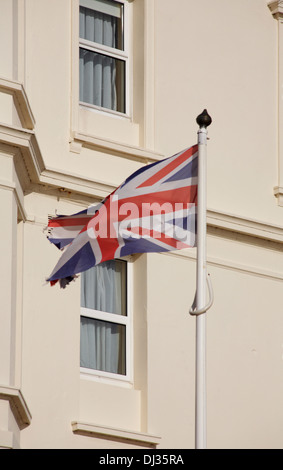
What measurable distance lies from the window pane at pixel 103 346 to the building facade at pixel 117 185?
2cm

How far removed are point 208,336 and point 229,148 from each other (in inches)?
104

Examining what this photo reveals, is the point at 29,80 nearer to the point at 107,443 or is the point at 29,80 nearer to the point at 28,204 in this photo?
the point at 28,204

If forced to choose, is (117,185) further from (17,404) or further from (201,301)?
(201,301)

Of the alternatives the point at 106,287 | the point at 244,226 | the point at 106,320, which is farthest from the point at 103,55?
the point at 106,320

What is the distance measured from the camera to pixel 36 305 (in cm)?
1830

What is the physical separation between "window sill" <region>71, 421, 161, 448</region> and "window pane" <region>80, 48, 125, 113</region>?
4.20 m

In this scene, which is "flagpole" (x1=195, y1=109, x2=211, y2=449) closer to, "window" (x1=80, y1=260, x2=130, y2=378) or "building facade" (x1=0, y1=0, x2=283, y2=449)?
"building facade" (x1=0, y1=0, x2=283, y2=449)

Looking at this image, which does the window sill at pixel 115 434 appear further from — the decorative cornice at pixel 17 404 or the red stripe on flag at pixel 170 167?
the red stripe on flag at pixel 170 167

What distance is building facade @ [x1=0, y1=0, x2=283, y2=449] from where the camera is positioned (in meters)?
18.1

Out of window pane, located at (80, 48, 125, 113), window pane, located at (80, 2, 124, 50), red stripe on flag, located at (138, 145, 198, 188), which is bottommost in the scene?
red stripe on flag, located at (138, 145, 198, 188)

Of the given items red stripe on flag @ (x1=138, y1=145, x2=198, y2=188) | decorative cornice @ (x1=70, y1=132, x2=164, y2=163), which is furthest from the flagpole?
decorative cornice @ (x1=70, y1=132, x2=164, y2=163)

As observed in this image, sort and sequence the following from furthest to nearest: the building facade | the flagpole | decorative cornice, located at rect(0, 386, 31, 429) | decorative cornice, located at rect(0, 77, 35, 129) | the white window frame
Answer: the white window frame, the building facade, decorative cornice, located at rect(0, 77, 35, 129), decorative cornice, located at rect(0, 386, 31, 429), the flagpole

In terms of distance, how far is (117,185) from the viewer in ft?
63.7
